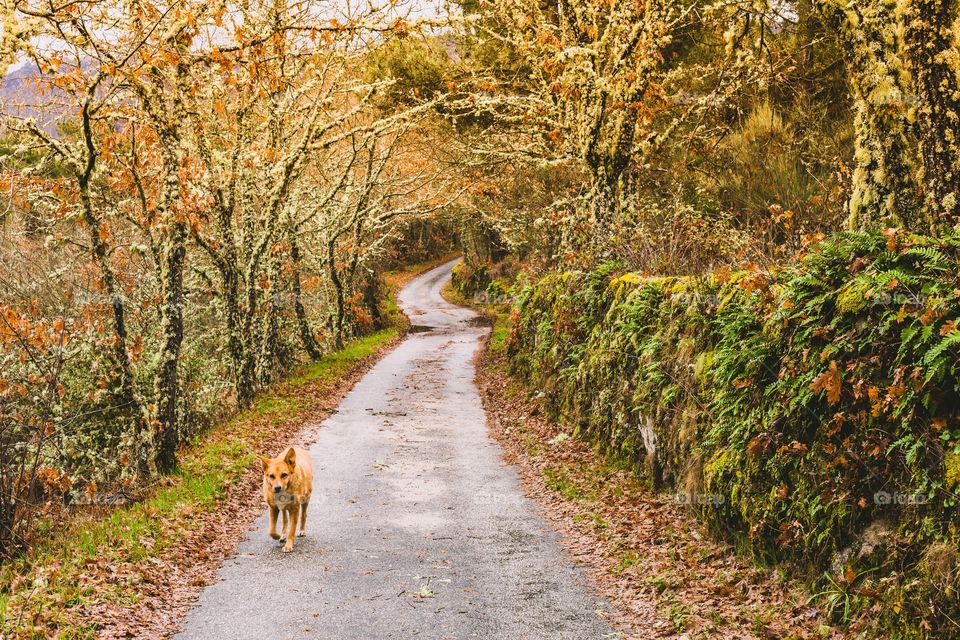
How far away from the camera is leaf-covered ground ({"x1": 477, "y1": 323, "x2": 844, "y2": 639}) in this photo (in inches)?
241

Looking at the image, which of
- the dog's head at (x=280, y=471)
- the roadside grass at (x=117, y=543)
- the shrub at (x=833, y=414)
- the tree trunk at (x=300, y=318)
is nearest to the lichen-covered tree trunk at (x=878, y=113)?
the shrub at (x=833, y=414)

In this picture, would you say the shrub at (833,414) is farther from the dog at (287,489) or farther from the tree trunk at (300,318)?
the tree trunk at (300,318)

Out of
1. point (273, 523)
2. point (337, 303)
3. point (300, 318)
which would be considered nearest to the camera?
point (273, 523)

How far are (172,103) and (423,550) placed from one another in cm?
835

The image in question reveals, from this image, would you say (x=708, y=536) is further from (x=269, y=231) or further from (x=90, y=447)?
(x=269, y=231)

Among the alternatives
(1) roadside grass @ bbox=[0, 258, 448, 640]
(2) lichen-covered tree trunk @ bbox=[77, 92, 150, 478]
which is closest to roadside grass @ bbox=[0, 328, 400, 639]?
(1) roadside grass @ bbox=[0, 258, 448, 640]

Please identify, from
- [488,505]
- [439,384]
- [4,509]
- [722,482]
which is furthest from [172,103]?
[439,384]

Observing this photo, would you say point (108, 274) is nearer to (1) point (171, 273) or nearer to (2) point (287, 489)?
(1) point (171, 273)

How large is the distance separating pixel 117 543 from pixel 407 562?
3178 millimetres

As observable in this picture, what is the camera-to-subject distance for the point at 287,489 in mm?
8625

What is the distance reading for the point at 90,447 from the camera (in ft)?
51.3

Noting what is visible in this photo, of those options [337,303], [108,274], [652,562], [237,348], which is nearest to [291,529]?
[652,562]

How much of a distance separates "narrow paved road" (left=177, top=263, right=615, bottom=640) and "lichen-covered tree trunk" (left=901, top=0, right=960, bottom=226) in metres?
4.86

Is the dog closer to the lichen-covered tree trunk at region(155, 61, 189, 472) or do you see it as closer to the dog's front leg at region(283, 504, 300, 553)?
the dog's front leg at region(283, 504, 300, 553)
